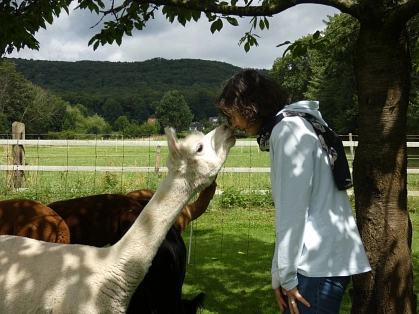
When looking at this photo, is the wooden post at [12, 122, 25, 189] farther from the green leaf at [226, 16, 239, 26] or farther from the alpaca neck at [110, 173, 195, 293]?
the alpaca neck at [110, 173, 195, 293]

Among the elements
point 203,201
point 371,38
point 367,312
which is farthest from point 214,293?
point 371,38

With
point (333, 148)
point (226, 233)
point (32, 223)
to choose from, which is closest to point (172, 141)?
point (333, 148)

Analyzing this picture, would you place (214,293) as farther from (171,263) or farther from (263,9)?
(263,9)

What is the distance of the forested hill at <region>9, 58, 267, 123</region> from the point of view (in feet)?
208

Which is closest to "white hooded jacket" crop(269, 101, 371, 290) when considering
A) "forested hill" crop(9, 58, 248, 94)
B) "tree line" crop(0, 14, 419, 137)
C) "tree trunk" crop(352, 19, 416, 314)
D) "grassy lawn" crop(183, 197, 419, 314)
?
"tree line" crop(0, 14, 419, 137)

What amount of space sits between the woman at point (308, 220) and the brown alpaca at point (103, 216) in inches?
101

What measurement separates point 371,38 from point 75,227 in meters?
3.28

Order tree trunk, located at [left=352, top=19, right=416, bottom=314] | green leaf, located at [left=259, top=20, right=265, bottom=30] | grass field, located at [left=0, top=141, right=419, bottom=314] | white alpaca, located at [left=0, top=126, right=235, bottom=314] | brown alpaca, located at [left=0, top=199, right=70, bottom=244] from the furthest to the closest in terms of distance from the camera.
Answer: grass field, located at [left=0, top=141, right=419, bottom=314], green leaf, located at [left=259, top=20, right=265, bottom=30], brown alpaca, located at [left=0, top=199, right=70, bottom=244], tree trunk, located at [left=352, top=19, right=416, bottom=314], white alpaca, located at [left=0, top=126, right=235, bottom=314]

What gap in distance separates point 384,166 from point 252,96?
143 cm

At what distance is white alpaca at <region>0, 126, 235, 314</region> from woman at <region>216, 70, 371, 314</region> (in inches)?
29.8

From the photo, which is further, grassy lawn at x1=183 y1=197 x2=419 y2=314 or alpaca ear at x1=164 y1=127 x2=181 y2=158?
grassy lawn at x1=183 y1=197 x2=419 y2=314

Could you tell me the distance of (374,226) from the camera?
3.20 m

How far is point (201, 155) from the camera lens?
8.90ft

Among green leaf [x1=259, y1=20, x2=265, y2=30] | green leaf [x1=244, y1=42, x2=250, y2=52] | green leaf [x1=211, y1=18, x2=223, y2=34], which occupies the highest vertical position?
green leaf [x1=259, y1=20, x2=265, y2=30]
